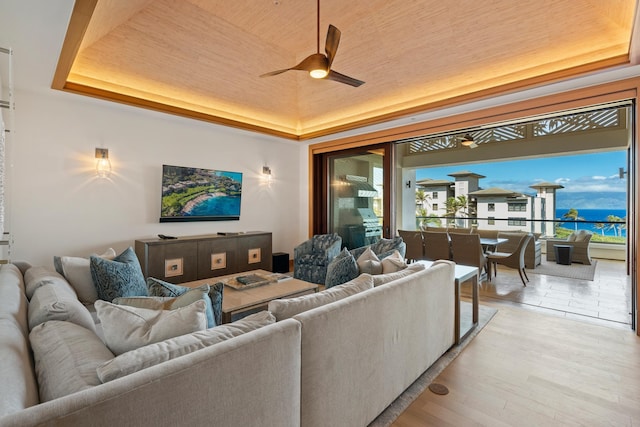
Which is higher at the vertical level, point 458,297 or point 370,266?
point 370,266

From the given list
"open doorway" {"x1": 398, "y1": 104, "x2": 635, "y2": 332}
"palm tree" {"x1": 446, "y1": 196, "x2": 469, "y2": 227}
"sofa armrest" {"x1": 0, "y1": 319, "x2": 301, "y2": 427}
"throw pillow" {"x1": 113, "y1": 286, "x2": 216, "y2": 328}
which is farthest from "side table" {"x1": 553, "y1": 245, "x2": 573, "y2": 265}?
"throw pillow" {"x1": 113, "y1": 286, "x2": 216, "y2": 328}

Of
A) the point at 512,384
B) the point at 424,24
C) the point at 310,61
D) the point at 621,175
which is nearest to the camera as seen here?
the point at 512,384

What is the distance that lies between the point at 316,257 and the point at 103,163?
128 inches

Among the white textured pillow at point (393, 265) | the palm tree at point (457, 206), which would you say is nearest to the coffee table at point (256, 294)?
the white textured pillow at point (393, 265)

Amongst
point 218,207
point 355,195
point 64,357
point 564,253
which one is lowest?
point 564,253

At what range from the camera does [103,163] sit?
426 cm

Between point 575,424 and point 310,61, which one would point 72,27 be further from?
point 575,424

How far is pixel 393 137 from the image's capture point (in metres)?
5.24

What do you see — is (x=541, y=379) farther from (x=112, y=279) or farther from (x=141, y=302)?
(x=112, y=279)

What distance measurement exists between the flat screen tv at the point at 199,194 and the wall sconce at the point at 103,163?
2.28 ft

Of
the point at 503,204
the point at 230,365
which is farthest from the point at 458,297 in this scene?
the point at 503,204

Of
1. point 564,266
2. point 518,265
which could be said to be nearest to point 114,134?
point 518,265

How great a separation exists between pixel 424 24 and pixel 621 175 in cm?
548

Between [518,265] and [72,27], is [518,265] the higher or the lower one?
the lower one
